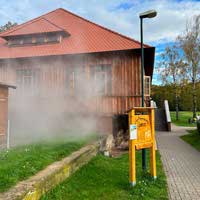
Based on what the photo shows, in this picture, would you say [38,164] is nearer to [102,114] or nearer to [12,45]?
[102,114]

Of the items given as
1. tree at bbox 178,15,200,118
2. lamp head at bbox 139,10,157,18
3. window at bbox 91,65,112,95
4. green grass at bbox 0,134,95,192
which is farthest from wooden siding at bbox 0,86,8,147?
tree at bbox 178,15,200,118

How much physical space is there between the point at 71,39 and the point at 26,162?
8.68 metres

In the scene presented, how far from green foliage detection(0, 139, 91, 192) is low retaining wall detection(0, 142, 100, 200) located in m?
0.12

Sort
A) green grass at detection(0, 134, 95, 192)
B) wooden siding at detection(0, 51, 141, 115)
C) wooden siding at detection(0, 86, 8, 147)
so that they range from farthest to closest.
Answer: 1. wooden siding at detection(0, 51, 141, 115)
2. wooden siding at detection(0, 86, 8, 147)
3. green grass at detection(0, 134, 95, 192)

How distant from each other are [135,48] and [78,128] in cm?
415

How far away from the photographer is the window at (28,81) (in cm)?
1102

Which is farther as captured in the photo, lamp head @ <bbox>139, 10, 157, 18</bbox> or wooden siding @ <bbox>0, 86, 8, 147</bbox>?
wooden siding @ <bbox>0, 86, 8, 147</bbox>

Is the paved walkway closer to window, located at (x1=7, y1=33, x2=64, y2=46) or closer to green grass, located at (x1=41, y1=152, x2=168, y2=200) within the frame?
green grass, located at (x1=41, y1=152, x2=168, y2=200)

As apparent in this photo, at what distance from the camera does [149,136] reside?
15.5 ft

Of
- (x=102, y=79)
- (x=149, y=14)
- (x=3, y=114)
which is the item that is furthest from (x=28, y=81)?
(x=149, y=14)

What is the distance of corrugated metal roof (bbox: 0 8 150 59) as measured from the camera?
10.5m

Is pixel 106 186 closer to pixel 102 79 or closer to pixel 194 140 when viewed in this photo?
pixel 102 79

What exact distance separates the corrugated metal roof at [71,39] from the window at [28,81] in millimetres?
776

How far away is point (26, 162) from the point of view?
389 centimetres
